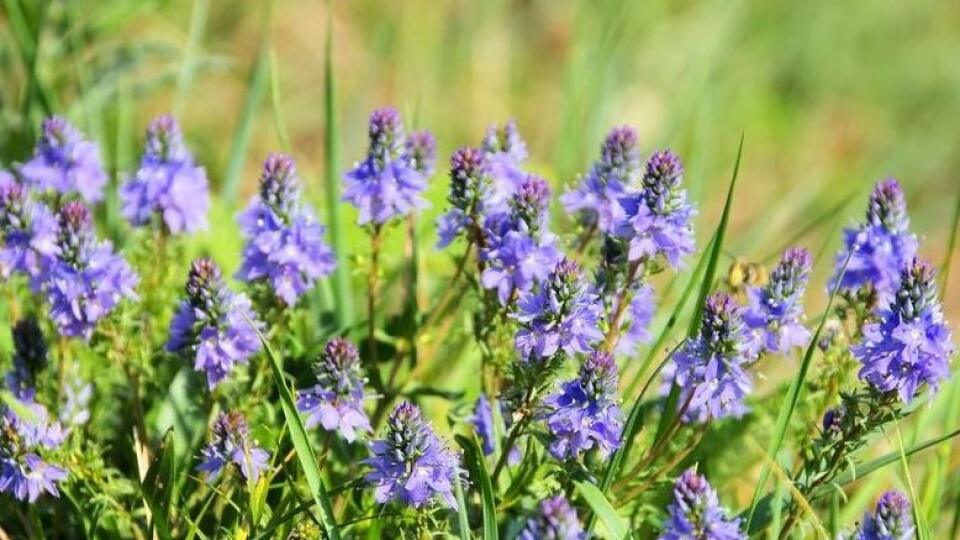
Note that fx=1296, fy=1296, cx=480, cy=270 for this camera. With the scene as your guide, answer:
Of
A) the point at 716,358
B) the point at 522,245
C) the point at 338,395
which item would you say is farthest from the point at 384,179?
the point at 716,358

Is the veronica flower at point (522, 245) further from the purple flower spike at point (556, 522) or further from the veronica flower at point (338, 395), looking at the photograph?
the purple flower spike at point (556, 522)

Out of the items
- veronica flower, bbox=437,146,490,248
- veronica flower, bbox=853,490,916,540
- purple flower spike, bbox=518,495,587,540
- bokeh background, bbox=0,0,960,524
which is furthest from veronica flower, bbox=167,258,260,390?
bokeh background, bbox=0,0,960,524

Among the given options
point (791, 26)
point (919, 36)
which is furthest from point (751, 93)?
point (919, 36)

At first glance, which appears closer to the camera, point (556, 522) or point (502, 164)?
point (556, 522)

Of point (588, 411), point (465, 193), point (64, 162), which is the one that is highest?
point (64, 162)

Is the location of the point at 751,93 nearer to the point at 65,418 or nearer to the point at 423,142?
the point at 423,142

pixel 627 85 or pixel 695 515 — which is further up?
pixel 627 85

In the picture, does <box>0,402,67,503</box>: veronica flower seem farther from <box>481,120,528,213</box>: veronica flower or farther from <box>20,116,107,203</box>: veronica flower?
<box>481,120,528,213</box>: veronica flower

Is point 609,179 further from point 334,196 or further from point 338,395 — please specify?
point 334,196
